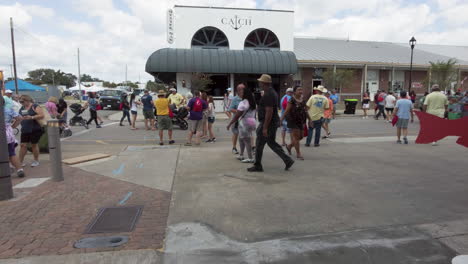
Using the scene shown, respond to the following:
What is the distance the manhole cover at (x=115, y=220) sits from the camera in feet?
12.3

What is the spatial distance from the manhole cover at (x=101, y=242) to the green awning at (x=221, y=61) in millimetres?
17766

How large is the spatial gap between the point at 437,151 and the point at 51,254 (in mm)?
8589

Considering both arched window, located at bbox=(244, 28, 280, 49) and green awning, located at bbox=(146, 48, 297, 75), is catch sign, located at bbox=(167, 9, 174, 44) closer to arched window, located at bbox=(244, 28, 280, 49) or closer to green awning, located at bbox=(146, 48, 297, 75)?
green awning, located at bbox=(146, 48, 297, 75)

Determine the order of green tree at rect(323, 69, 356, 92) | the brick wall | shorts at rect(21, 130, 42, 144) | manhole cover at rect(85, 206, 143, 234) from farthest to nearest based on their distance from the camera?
the brick wall < green tree at rect(323, 69, 356, 92) < shorts at rect(21, 130, 42, 144) < manhole cover at rect(85, 206, 143, 234)

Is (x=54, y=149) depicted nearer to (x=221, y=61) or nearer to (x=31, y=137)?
(x=31, y=137)

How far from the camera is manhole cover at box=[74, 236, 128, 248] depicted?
3348mm

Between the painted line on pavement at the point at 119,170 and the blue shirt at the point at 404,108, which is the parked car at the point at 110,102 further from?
the blue shirt at the point at 404,108

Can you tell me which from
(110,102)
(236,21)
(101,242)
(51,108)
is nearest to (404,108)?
(101,242)

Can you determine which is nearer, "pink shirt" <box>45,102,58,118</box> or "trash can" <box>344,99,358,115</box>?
"pink shirt" <box>45,102,58,118</box>

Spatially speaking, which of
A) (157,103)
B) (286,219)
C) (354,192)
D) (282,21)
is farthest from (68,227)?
(282,21)

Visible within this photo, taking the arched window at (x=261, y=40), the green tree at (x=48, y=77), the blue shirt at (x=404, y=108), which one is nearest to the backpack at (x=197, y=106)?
the blue shirt at (x=404, y=108)

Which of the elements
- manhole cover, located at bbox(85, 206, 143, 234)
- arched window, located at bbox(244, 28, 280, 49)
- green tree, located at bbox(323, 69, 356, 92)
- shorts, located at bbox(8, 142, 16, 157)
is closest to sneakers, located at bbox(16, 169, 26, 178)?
shorts, located at bbox(8, 142, 16, 157)

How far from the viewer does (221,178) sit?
577 cm

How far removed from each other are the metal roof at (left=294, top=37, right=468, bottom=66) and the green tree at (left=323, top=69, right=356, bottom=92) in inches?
58.9
